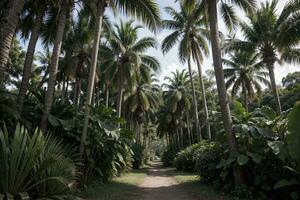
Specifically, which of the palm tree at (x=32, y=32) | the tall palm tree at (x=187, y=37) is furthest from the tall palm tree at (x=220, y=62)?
the tall palm tree at (x=187, y=37)

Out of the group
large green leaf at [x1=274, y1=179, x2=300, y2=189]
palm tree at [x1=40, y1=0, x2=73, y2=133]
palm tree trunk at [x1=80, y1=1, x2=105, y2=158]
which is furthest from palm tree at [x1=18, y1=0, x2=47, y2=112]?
large green leaf at [x1=274, y1=179, x2=300, y2=189]

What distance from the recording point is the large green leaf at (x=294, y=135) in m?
8.46

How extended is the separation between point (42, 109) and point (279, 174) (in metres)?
8.34

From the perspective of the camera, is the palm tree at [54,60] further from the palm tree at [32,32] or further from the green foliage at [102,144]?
the green foliage at [102,144]

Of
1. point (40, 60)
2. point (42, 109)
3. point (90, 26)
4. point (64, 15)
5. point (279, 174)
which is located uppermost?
point (40, 60)

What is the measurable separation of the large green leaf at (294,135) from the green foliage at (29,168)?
6.24 metres

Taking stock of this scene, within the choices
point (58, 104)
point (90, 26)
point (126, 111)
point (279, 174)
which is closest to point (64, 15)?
point (58, 104)

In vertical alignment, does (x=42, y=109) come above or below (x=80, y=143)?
above

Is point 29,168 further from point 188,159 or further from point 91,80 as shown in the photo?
point 188,159

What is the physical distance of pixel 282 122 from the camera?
998 cm

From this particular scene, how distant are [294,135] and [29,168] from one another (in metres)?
7.10

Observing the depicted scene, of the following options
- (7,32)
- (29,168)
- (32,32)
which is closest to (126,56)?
(32,32)

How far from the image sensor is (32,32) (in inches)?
464

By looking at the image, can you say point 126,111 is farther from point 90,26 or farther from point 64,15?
point 64,15
